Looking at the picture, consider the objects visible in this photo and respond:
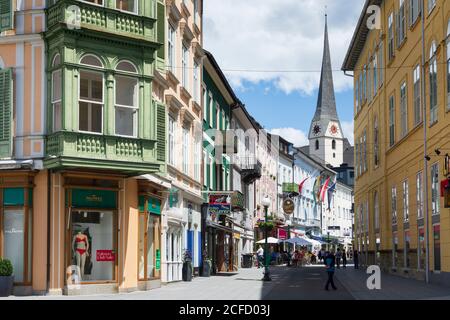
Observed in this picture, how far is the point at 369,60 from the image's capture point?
5084cm

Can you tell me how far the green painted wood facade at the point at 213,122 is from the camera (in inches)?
1581

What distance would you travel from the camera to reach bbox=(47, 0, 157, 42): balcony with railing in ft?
76.6

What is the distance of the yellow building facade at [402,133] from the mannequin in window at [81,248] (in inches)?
439

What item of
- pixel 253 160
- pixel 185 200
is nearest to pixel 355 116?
pixel 253 160

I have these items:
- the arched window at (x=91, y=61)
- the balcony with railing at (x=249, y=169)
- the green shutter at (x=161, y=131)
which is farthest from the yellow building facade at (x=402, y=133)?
the arched window at (x=91, y=61)

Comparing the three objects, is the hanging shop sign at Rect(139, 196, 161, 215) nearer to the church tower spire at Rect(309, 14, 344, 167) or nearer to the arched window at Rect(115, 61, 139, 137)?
the arched window at Rect(115, 61, 139, 137)

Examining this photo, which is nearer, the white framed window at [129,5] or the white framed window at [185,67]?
the white framed window at [129,5]

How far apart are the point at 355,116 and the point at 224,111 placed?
1679 centimetres

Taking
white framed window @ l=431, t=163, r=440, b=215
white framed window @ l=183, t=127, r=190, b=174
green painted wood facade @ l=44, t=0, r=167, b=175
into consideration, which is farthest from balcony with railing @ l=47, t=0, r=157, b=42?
white framed window @ l=431, t=163, r=440, b=215

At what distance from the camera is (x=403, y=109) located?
38.2 m

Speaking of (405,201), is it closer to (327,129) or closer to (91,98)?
(91,98)

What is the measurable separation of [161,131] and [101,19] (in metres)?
4.75

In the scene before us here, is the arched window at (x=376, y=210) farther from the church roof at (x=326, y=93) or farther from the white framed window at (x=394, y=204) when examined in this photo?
the church roof at (x=326, y=93)

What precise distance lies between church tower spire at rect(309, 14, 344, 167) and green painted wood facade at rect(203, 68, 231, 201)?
317 feet
